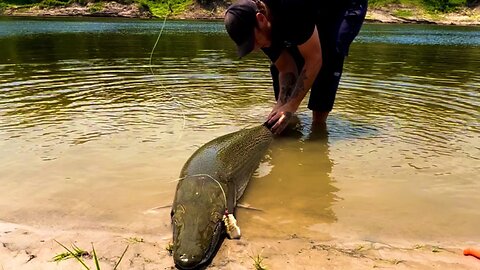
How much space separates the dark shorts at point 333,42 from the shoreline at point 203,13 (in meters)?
67.4

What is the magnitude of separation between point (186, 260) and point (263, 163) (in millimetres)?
2398

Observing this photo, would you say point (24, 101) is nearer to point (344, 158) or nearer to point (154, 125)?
point (154, 125)

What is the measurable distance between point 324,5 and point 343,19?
0.35m

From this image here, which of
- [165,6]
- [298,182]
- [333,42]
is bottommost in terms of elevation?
[165,6]

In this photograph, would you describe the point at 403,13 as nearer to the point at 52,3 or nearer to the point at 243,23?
the point at 52,3

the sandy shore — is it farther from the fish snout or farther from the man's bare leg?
the man's bare leg

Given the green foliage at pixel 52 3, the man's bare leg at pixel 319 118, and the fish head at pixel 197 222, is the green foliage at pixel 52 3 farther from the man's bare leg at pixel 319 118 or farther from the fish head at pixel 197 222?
the fish head at pixel 197 222

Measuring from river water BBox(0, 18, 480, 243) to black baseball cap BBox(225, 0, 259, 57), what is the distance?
1.37 m

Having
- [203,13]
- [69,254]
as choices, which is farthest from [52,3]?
[69,254]

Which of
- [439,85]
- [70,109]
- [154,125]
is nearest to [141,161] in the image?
[154,125]

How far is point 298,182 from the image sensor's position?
179 inches

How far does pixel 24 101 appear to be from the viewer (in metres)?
7.64

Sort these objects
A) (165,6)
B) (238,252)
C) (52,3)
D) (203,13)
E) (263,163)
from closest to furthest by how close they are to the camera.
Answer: (238,252) < (263,163) < (52,3) < (203,13) < (165,6)

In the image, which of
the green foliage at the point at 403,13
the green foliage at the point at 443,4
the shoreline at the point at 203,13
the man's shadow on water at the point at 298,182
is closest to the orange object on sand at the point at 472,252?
the man's shadow on water at the point at 298,182
